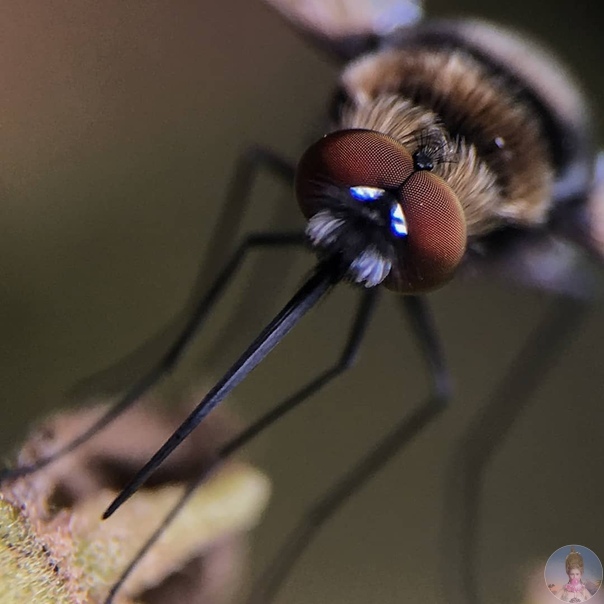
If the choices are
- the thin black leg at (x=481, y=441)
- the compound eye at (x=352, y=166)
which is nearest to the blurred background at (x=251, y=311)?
the thin black leg at (x=481, y=441)

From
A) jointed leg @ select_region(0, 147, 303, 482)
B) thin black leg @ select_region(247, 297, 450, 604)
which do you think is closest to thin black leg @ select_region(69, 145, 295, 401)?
jointed leg @ select_region(0, 147, 303, 482)

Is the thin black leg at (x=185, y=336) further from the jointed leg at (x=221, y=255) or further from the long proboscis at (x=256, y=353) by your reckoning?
the long proboscis at (x=256, y=353)

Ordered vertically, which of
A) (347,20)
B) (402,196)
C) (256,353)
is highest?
(347,20)

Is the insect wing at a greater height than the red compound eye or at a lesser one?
greater

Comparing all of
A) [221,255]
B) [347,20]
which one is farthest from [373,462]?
[347,20]

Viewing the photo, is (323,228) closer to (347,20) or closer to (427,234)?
(427,234)

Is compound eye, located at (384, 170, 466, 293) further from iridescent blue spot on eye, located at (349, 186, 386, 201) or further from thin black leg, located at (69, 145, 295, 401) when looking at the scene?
thin black leg, located at (69, 145, 295, 401)

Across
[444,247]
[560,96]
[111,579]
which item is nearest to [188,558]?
[111,579]
